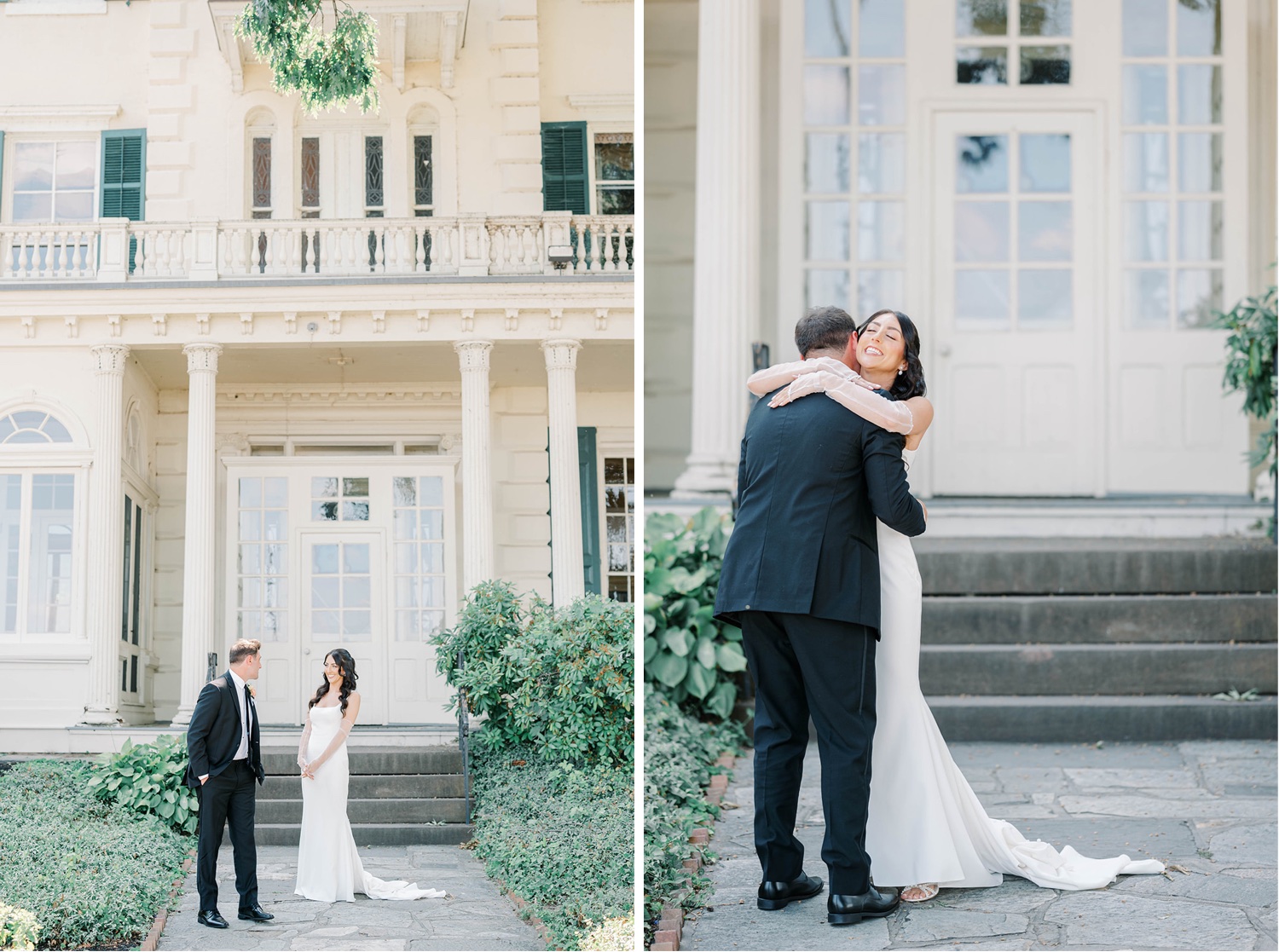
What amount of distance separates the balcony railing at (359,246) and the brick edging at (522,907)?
2.20 metres

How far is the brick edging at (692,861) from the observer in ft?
12.1

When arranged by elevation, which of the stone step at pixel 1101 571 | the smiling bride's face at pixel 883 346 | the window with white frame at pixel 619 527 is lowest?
the stone step at pixel 1101 571

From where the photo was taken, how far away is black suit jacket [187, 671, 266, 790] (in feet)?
15.3

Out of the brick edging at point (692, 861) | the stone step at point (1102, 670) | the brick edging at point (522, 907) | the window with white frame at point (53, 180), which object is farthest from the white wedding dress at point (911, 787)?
the window with white frame at point (53, 180)

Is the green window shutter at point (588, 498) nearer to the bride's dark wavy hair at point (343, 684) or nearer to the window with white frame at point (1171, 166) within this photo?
the bride's dark wavy hair at point (343, 684)

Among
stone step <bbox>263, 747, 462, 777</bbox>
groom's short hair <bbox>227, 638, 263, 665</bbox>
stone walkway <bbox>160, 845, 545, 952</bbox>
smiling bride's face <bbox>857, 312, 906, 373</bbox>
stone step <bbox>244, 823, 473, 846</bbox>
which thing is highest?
smiling bride's face <bbox>857, 312, 906, 373</bbox>

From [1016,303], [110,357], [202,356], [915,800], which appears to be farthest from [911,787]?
[1016,303]

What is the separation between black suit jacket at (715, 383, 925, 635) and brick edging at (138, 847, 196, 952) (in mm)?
2020

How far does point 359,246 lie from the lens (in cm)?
511

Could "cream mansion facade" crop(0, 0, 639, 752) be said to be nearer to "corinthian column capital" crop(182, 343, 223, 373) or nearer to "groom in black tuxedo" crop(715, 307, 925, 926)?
"corinthian column capital" crop(182, 343, 223, 373)

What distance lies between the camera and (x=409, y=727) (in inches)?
192

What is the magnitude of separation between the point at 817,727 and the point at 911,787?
0.34m

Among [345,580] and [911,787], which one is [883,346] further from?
[345,580]

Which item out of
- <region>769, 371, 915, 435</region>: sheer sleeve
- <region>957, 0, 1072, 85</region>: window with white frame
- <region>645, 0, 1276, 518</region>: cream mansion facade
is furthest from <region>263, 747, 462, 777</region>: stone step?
<region>957, 0, 1072, 85</region>: window with white frame
